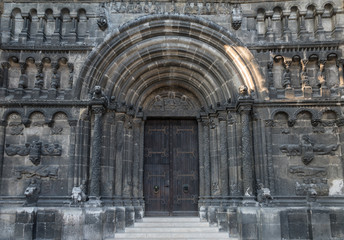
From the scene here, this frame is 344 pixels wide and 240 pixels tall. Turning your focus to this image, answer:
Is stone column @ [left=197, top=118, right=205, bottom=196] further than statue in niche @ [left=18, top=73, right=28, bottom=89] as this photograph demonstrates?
Yes

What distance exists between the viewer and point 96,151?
9.36 meters

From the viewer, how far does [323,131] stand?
973cm

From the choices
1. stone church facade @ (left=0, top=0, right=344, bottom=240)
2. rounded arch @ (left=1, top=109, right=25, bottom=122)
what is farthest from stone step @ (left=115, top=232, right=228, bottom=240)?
rounded arch @ (left=1, top=109, right=25, bottom=122)

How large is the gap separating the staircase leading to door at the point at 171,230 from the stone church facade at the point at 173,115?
11.5 inches

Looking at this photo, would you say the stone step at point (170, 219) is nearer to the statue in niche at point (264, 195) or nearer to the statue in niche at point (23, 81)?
the statue in niche at point (264, 195)

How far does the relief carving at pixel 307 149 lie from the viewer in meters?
9.52

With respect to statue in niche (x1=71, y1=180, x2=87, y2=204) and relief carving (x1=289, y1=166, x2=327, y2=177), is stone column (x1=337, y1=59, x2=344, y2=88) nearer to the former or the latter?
relief carving (x1=289, y1=166, x2=327, y2=177)

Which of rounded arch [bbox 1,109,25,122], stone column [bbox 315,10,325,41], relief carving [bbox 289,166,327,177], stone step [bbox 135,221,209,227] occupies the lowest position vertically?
stone step [bbox 135,221,209,227]

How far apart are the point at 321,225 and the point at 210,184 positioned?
10.7ft

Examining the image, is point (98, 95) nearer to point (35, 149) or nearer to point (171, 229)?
point (35, 149)

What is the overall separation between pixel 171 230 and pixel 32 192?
3895 mm

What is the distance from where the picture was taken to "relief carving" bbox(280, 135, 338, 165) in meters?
9.52

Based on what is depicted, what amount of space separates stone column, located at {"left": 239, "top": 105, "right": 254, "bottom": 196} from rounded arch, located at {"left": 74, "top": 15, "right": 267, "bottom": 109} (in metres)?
0.69

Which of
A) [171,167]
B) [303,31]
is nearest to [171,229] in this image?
[171,167]
